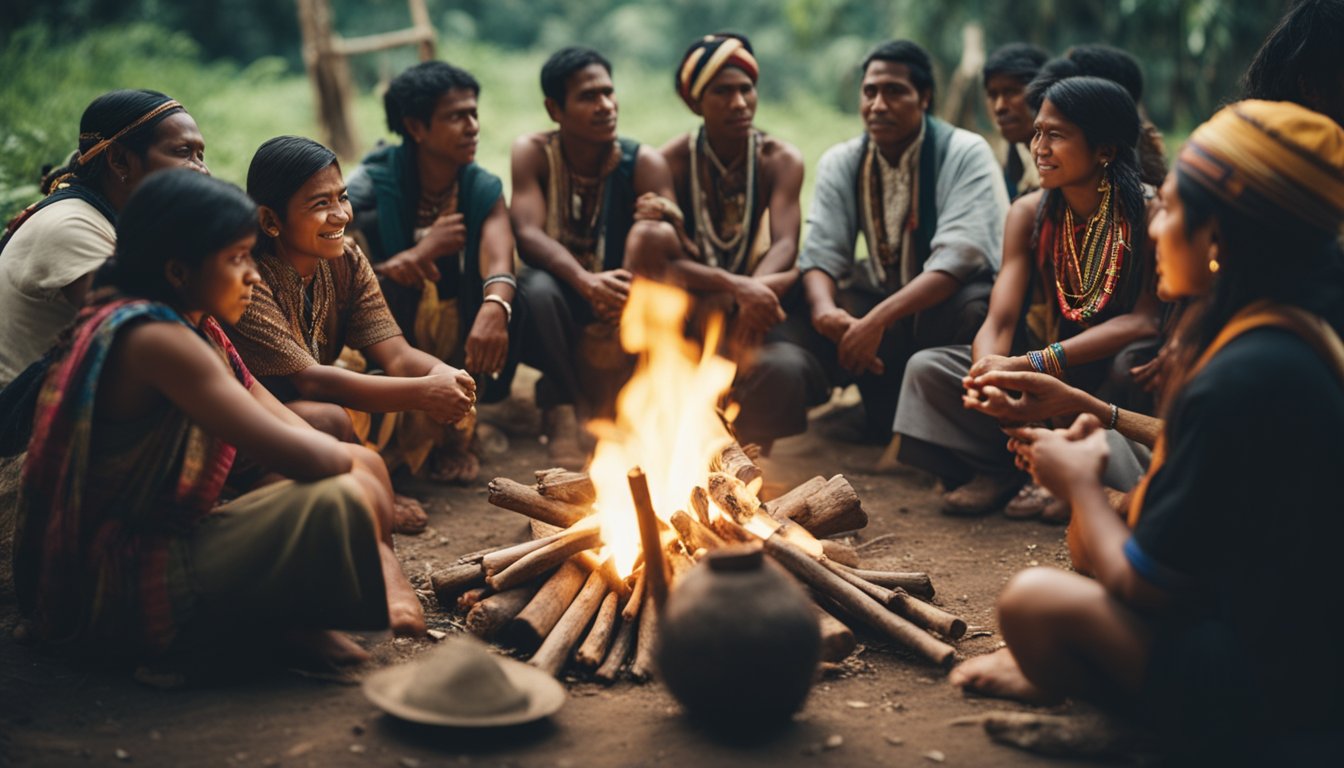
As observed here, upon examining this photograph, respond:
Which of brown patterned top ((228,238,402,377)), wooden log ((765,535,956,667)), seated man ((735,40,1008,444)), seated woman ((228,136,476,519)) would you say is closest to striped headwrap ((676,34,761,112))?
seated man ((735,40,1008,444))

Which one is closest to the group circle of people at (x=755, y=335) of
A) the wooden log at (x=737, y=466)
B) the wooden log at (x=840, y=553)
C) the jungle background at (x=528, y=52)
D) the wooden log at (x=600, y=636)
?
the wooden log at (x=600, y=636)

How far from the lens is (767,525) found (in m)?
4.20

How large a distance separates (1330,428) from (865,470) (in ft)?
11.2

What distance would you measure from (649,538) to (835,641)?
0.69 meters

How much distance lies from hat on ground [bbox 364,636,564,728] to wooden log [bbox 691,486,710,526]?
44.7 inches

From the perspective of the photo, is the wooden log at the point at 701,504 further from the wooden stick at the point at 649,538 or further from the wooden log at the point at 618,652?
the wooden log at the point at 618,652

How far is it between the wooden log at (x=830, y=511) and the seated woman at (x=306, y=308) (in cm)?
141

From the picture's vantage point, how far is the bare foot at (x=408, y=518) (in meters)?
5.07

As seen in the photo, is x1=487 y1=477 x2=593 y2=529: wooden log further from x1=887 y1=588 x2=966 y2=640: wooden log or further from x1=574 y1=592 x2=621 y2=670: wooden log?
x1=887 y1=588 x2=966 y2=640: wooden log

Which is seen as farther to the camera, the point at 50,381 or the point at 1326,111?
the point at 1326,111

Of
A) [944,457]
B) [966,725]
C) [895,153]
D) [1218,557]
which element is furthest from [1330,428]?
[895,153]

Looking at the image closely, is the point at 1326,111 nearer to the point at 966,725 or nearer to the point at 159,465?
the point at 966,725

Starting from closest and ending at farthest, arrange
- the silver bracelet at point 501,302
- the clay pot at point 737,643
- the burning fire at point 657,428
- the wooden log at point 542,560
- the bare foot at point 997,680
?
1. the clay pot at point 737,643
2. the bare foot at point 997,680
3. the wooden log at point 542,560
4. the burning fire at point 657,428
5. the silver bracelet at point 501,302

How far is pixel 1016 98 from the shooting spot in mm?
6277
